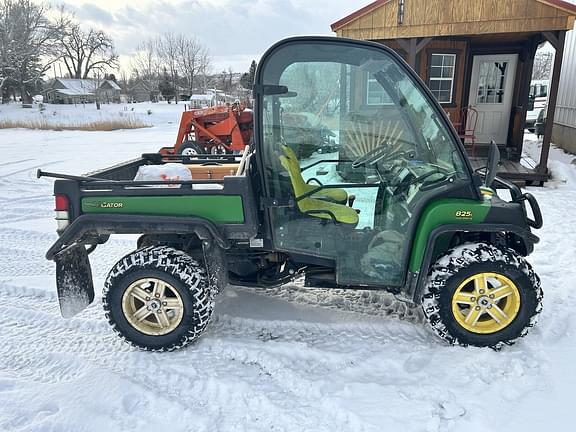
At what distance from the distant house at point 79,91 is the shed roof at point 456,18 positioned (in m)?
48.2

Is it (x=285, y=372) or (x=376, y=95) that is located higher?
(x=376, y=95)

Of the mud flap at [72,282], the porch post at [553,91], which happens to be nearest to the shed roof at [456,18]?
the porch post at [553,91]

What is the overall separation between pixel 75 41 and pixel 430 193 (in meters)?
65.2

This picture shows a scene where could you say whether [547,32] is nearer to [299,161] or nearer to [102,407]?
[299,161]

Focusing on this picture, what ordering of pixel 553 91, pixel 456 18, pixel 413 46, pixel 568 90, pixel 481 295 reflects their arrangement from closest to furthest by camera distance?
pixel 481 295 → pixel 456 18 → pixel 553 91 → pixel 413 46 → pixel 568 90

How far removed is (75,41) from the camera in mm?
56406

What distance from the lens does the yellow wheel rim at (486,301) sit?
2.83 m

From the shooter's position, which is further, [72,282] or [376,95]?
[72,282]

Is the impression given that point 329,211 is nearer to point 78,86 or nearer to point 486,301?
point 486,301

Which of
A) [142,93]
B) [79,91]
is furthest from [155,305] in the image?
[79,91]

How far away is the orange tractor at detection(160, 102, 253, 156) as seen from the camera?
10.5m

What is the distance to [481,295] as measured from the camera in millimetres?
2834

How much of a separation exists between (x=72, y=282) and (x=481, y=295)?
282 centimetres

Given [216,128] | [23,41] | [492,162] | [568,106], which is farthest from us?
[23,41]
